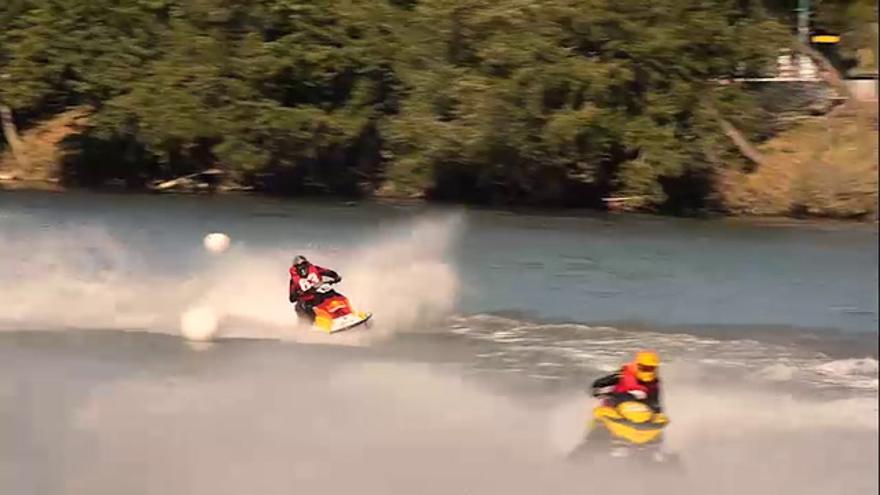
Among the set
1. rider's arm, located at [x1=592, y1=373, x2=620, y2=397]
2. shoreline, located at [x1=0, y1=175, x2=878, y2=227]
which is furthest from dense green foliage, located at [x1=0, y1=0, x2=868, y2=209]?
rider's arm, located at [x1=592, y1=373, x2=620, y2=397]

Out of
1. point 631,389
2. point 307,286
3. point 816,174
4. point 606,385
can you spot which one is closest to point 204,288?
point 307,286

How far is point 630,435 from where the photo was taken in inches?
265

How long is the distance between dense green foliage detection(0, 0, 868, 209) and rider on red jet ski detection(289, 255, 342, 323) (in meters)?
8.22

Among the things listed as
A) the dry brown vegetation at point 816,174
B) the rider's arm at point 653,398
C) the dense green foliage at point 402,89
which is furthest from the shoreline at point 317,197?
the rider's arm at point 653,398

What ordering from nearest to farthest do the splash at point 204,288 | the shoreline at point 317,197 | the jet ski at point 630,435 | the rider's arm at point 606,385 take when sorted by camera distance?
the jet ski at point 630,435, the rider's arm at point 606,385, the splash at point 204,288, the shoreline at point 317,197

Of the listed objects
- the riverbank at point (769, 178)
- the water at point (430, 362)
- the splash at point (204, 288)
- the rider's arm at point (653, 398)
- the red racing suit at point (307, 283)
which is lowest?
the water at point (430, 362)

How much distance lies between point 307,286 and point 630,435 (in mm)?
4536

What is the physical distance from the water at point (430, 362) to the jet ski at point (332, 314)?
153 mm

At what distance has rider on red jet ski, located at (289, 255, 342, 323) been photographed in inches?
419

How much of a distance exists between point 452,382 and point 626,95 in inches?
496

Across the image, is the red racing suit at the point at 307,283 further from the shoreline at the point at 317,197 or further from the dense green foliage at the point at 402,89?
the shoreline at the point at 317,197

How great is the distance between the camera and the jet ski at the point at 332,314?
10.5m

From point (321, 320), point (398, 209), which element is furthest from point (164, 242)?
point (321, 320)

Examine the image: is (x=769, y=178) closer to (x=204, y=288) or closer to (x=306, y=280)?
(x=306, y=280)
